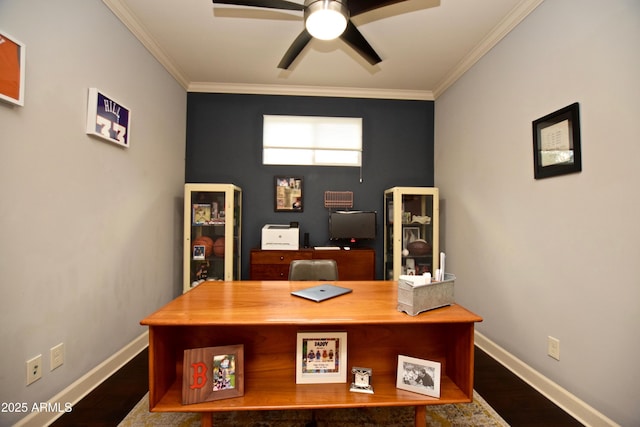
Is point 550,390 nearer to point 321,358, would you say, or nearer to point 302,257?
point 321,358

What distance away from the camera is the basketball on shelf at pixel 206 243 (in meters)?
3.34

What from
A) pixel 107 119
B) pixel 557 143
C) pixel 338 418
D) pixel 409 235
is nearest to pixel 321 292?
pixel 338 418

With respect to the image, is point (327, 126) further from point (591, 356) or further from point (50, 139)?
point (591, 356)

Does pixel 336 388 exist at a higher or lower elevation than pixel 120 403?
higher

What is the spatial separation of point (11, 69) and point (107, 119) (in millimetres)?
701

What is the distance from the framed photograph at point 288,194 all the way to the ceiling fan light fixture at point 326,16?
212cm

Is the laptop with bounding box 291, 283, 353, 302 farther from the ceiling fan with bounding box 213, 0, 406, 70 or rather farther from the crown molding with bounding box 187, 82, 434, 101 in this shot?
the crown molding with bounding box 187, 82, 434, 101

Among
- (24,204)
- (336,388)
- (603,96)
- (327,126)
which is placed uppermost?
(327,126)

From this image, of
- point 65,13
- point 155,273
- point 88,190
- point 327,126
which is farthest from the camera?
point 327,126

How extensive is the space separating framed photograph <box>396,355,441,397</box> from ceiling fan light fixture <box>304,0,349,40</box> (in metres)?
1.90

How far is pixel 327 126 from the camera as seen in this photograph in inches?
153

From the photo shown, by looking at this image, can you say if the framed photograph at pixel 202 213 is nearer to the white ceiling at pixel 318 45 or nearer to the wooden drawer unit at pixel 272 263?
the wooden drawer unit at pixel 272 263

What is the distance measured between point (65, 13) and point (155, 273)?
2166 millimetres

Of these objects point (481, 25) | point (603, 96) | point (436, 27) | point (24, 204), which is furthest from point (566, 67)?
point (24, 204)
